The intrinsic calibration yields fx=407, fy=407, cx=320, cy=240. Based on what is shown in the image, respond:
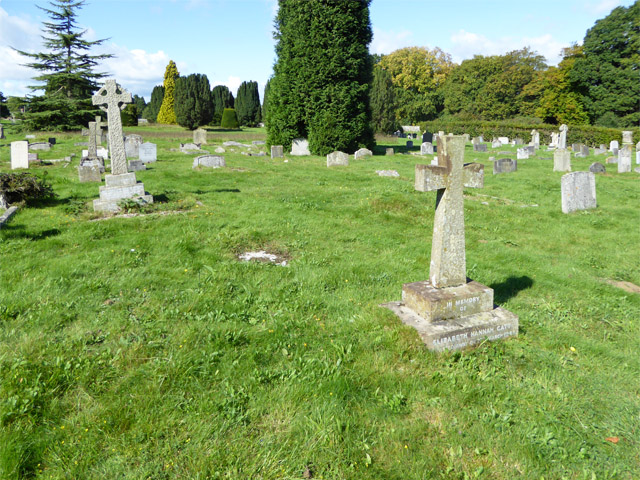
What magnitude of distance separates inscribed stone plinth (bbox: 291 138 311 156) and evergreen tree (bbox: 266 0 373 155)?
37 cm

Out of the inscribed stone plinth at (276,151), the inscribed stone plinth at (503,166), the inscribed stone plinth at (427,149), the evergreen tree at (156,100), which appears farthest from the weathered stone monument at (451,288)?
the evergreen tree at (156,100)

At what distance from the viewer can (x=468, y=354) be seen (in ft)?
12.5

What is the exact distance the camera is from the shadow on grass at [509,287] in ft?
16.9

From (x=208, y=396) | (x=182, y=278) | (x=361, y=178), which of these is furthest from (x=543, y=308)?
(x=361, y=178)

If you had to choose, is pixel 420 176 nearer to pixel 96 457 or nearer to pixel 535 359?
pixel 535 359

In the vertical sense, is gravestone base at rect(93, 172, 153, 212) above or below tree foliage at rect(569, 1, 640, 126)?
below

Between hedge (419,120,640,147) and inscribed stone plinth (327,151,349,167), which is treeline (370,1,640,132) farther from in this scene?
inscribed stone plinth (327,151,349,167)

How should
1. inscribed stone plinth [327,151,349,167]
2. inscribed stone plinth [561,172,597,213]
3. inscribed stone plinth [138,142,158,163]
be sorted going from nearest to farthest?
1. inscribed stone plinth [561,172,597,213]
2. inscribed stone plinth [138,142,158,163]
3. inscribed stone plinth [327,151,349,167]

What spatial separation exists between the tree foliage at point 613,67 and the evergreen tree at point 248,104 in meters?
39.3

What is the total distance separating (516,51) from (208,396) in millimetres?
66155

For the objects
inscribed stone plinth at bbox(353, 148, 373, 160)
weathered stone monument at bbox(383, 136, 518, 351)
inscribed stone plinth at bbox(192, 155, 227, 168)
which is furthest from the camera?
inscribed stone plinth at bbox(353, 148, 373, 160)

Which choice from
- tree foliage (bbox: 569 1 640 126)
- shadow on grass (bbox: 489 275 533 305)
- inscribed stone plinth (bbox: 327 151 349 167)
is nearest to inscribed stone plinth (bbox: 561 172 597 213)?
shadow on grass (bbox: 489 275 533 305)

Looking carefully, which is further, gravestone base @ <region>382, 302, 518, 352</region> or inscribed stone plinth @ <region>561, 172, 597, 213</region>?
inscribed stone plinth @ <region>561, 172, 597, 213</region>

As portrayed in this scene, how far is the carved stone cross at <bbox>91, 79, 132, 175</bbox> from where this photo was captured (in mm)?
9172
